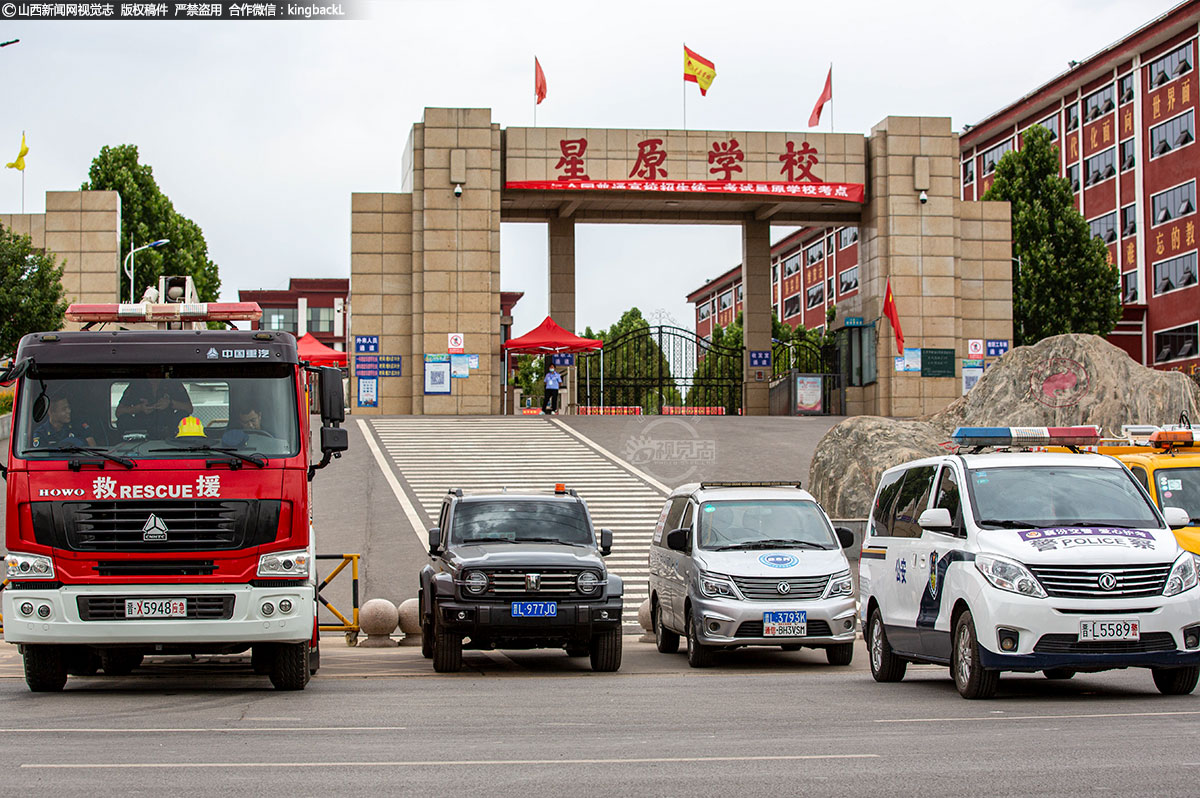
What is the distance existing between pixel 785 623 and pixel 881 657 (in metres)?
1.95

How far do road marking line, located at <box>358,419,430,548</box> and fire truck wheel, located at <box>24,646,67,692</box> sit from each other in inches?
309

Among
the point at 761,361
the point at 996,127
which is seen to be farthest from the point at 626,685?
the point at 996,127

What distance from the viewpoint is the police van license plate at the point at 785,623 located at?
14953 mm

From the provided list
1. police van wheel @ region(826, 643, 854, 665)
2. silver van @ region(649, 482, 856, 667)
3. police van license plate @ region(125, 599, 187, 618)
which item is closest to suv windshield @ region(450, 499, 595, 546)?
silver van @ region(649, 482, 856, 667)

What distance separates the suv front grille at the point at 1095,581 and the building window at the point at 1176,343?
56075 mm

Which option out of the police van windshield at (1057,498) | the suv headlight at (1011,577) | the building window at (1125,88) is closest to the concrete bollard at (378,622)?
the police van windshield at (1057,498)

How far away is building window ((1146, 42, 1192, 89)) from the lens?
62.1 m

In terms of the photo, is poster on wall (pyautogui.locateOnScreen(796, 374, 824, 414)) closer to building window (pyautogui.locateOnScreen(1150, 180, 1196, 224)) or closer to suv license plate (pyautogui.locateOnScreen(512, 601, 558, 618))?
building window (pyautogui.locateOnScreen(1150, 180, 1196, 224))

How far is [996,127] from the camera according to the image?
259 ft

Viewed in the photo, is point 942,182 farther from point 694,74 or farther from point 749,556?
point 749,556

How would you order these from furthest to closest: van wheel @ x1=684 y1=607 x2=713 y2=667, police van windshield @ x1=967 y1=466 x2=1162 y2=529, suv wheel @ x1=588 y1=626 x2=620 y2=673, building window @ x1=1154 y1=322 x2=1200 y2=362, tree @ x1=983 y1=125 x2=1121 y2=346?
1. building window @ x1=1154 y1=322 x2=1200 y2=362
2. tree @ x1=983 y1=125 x2=1121 y2=346
3. van wheel @ x1=684 y1=607 x2=713 y2=667
4. suv wheel @ x1=588 y1=626 x2=620 y2=673
5. police van windshield @ x1=967 y1=466 x2=1162 y2=529

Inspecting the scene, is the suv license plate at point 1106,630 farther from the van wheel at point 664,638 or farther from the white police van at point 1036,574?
the van wheel at point 664,638

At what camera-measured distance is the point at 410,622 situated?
18.2 metres

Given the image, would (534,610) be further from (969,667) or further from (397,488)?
(397,488)
